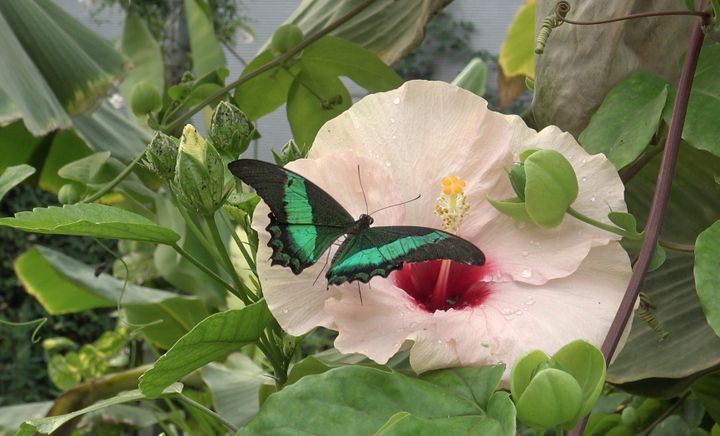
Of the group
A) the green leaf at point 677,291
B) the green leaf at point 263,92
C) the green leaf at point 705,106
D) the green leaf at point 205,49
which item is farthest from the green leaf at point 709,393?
the green leaf at point 205,49

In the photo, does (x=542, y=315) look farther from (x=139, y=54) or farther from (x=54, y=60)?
(x=139, y=54)

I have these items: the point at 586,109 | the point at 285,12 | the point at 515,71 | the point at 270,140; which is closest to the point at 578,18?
the point at 586,109

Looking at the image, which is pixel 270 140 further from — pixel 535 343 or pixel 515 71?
pixel 535 343

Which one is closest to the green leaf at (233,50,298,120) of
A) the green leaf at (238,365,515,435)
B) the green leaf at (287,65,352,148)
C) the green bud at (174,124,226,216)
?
the green leaf at (287,65,352,148)

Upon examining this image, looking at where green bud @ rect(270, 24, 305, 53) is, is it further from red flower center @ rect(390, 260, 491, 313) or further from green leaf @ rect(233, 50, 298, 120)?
red flower center @ rect(390, 260, 491, 313)

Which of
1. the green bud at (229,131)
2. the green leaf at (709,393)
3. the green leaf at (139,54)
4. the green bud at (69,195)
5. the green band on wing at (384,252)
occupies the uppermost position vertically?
the green bud at (229,131)

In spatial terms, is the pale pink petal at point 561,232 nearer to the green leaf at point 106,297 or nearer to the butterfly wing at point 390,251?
the butterfly wing at point 390,251
